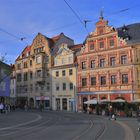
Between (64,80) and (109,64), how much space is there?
40.5 feet

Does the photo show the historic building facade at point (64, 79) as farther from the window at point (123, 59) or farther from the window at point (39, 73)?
the window at point (123, 59)

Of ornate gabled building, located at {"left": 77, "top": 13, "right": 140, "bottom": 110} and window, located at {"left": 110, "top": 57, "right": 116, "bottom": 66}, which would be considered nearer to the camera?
ornate gabled building, located at {"left": 77, "top": 13, "right": 140, "bottom": 110}

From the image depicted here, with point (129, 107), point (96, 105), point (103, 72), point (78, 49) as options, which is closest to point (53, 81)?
point (78, 49)

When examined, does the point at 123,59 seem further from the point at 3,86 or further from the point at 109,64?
the point at 3,86

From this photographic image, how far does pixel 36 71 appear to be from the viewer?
69.6 meters

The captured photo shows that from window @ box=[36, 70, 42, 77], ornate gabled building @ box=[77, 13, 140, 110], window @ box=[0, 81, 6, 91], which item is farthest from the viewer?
window @ box=[36, 70, 42, 77]

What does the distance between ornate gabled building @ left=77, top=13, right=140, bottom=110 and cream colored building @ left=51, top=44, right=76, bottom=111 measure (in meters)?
2.07

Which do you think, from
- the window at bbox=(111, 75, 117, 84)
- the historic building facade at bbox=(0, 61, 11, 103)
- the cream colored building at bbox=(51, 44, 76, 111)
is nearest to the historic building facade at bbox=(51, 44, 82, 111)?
the cream colored building at bbox=(51, 44, 76, 111)

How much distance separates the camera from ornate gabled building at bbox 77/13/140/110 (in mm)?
50438

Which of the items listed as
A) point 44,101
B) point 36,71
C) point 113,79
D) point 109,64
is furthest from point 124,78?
point 36,71

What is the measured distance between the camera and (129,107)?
42375 millimetres

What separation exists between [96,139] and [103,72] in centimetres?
4011

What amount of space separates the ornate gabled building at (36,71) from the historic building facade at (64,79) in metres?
1.99

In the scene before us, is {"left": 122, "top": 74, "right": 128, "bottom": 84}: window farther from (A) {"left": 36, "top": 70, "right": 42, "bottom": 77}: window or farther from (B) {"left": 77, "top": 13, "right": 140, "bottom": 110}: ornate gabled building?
(A) {"left": 36, "top": 70, "right": 42, "bottom": 77}: window
